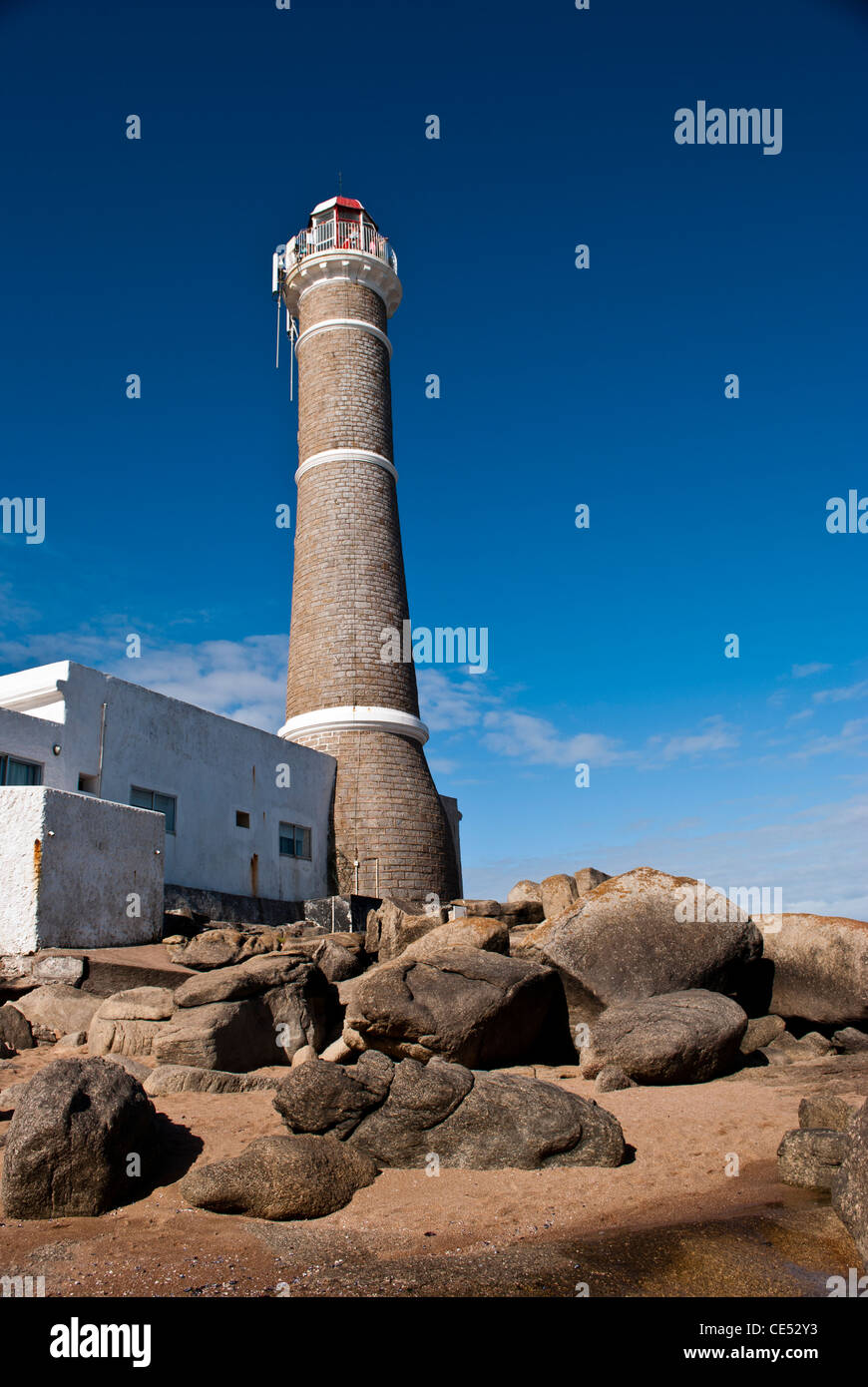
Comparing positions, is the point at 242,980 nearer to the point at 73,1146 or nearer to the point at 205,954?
the point at 205,954

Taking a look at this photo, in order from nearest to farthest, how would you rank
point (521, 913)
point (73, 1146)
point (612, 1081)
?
point (73, 1146)
point (612, 1081)
point (521, 913)

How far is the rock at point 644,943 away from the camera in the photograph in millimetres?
12953

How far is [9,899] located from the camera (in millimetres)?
13242

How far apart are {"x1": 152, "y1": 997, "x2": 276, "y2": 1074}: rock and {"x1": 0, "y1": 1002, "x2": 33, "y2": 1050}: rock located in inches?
71.0

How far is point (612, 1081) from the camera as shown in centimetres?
1068

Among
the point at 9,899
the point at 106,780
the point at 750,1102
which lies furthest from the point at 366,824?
the point at 750,1102

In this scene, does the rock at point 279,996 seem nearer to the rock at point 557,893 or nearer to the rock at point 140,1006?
the rock at point 140,1006

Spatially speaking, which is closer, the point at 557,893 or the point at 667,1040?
the point at 667,1040

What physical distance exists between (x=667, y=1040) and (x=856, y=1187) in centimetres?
471

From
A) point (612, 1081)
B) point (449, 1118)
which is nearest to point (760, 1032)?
point (612, 1081)

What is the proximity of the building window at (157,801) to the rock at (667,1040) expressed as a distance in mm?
10701

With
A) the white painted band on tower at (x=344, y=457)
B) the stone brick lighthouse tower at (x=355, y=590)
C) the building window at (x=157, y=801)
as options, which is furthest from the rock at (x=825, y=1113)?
the white painted band on tower at (x=344, y=457)

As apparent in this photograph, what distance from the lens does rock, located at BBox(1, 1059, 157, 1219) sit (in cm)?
664
